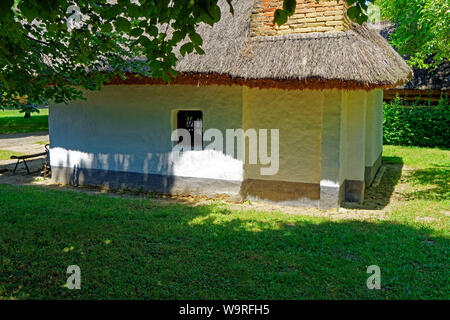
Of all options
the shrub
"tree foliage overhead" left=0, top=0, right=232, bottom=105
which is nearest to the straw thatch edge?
"tree foliage overhead" left=0, top=0, right=232, bottom=105

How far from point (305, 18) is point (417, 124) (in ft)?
37.5

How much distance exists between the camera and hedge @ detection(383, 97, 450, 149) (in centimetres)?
1600

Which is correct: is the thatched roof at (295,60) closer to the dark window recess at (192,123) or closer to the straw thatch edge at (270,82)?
the straw thatch edge at (270,82)

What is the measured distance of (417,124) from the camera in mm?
16531

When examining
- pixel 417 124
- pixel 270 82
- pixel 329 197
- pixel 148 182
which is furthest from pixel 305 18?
pixel 417 124

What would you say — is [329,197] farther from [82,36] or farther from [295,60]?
[82,36]

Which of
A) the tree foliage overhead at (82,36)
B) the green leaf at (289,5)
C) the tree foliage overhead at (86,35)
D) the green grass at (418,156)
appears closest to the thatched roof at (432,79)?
the green grass at (418,156)

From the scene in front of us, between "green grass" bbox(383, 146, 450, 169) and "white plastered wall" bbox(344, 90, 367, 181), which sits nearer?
"white plastered wall" bbox(344, 90, 367, 181)

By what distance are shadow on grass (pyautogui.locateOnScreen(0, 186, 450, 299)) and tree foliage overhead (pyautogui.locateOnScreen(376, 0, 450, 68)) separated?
5.22 m

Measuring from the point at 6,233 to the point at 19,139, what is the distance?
632 inches

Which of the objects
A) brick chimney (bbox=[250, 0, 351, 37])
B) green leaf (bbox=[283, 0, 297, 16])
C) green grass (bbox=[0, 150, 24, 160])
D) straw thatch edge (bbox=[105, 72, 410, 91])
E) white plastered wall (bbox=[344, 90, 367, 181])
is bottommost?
green grass (bbox=[0, 150, 24, 160])

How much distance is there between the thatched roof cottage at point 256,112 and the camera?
23.2ft

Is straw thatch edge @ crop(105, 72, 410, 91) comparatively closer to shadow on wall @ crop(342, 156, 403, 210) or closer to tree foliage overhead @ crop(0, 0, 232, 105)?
tree foliage overhead @ crop(0, 0, 232, 105)
